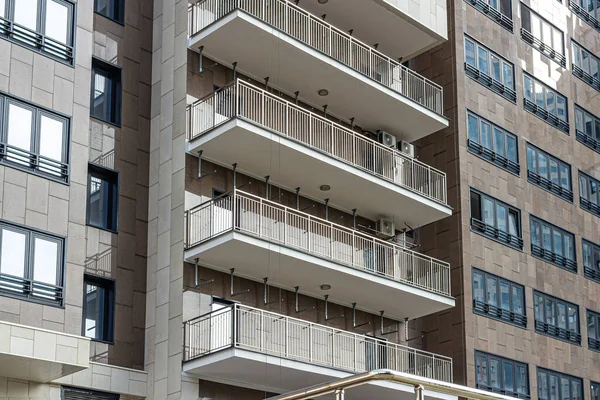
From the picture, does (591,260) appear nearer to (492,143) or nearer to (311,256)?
(492,143)

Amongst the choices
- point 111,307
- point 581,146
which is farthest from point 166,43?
point 581,146

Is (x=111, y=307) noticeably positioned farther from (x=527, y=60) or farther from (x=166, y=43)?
(x=527, y=60)

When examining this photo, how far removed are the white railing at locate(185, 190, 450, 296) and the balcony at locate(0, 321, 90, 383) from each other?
541cm

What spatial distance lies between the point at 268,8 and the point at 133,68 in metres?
4.36

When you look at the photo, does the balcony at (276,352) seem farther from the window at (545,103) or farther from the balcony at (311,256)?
the window at (545,103)

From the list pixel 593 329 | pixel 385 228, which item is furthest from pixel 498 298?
pixel 593 329

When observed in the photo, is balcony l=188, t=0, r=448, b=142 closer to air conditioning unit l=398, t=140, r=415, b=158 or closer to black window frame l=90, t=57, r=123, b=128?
air conditioning unit l=398, t=140, r=415, b=158

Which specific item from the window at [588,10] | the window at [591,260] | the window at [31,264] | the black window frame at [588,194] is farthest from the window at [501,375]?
the window at [588,10]

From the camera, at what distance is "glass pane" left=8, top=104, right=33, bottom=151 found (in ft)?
79.1

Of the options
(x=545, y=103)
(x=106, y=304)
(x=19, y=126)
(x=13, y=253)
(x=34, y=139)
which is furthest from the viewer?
(x=545, y=103)

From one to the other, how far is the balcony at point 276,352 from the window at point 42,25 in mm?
7748

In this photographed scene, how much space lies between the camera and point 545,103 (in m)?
41.6

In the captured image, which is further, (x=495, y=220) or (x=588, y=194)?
(x=588, y=194)

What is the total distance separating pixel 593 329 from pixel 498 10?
1304 cm
